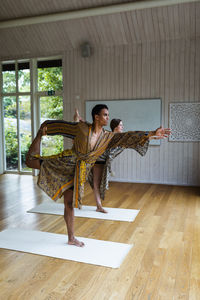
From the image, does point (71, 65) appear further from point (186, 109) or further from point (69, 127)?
point (69, 127)

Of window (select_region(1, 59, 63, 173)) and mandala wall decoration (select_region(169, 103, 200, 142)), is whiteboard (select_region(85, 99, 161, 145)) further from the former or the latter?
window (select_region(1, 59, 63, 173))

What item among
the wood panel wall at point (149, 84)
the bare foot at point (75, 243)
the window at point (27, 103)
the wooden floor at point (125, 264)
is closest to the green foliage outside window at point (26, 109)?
the window at point (27, 103)

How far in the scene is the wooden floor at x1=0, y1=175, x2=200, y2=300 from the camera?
2006mm

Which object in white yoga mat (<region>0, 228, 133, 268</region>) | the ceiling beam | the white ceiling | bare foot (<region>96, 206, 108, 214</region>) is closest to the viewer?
white yoga mat (<region>0, 228, 133, 268</region>)

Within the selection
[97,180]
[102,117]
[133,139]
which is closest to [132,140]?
[133,139]

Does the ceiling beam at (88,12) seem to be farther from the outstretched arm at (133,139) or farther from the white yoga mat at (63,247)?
the white yoga mat at (63,247)

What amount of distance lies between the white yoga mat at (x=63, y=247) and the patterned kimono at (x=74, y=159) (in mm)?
438

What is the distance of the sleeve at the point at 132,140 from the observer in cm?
270

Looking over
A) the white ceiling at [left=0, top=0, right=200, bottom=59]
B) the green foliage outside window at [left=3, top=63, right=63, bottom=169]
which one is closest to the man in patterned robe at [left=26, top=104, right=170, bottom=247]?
the white ceiling at [left=0, top=0, right=200, bottom=59]

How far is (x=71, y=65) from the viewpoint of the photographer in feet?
20.9

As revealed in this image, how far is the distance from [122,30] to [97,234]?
4.15 m

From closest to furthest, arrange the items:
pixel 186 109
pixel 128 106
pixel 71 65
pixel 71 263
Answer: pixel 71 263 < pixel 186 109 < pixel 128 106 < pixel 71 65

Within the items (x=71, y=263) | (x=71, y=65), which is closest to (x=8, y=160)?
(x=71, y=65)

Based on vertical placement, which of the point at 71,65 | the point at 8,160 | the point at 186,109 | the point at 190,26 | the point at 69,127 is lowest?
the point at 8,160
